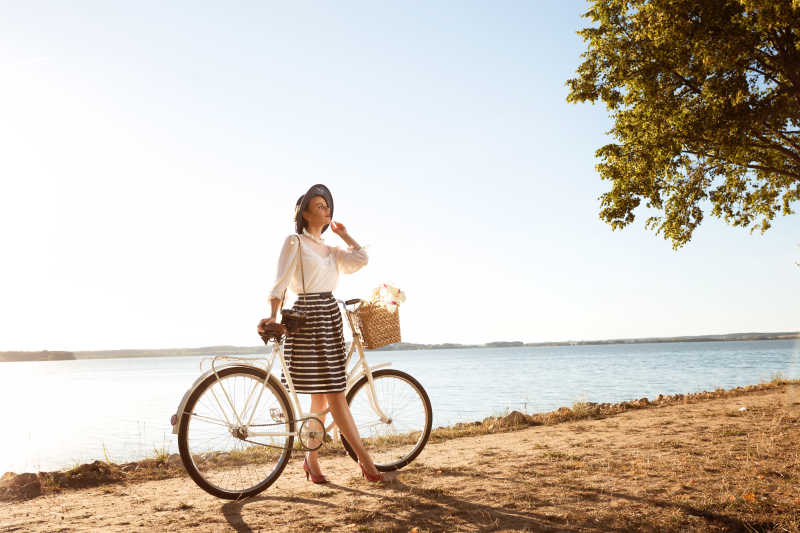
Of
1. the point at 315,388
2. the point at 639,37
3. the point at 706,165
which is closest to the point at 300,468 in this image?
the point at 315,388

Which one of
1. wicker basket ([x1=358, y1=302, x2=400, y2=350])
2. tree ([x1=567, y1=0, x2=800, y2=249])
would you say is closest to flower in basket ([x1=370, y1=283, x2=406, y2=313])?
wicker basket ([x1=358, y1=302, x2=400, y2=350])

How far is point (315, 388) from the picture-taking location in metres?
4.60

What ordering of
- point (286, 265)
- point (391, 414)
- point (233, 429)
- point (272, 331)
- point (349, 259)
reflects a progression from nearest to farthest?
point (233, 429) < point (272, 331) < point (286, 265) < point (349, 259) < point (391, 414)

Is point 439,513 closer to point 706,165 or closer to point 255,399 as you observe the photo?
point 255,399

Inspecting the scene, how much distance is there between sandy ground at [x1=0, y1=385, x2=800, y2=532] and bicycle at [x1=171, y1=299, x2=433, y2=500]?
202 mm

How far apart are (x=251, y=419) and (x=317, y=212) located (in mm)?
1735

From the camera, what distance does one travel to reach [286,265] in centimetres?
455

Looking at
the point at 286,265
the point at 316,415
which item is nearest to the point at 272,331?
the point at 286,265

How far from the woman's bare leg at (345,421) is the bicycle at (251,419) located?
123 millimetres

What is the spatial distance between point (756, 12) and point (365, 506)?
847cm

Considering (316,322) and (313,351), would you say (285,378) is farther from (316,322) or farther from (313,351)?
(316,322)

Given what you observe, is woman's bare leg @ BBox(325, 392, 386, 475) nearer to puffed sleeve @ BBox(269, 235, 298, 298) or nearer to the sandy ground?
the sandy ground

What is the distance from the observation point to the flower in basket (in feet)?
16.7

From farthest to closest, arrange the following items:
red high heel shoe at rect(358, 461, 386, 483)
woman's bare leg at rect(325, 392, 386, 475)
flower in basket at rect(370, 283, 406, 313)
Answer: flower in basket at rect(370, 283, 406, 313)
red high heel shoe at rect(358, 461, 386, 483)
woman's bare leg at rect(325, 392, 386, 475)
